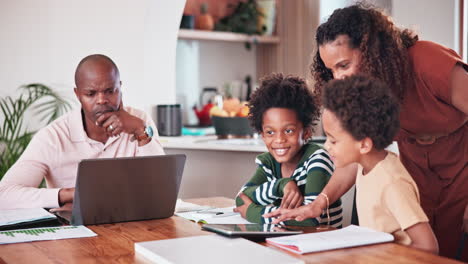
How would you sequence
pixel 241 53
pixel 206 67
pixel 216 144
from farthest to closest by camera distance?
pixel 241 53 → pixel 206 67 → pixel 216 144

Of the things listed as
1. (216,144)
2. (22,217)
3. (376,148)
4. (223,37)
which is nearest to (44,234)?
(22,217)

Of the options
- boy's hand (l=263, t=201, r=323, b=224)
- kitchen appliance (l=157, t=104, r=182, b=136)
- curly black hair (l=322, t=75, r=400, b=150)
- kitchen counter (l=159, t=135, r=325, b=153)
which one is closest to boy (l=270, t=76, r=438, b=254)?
curly black hair (l=322, t=75, r=400, b=150)

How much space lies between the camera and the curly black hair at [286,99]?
2.08 meters

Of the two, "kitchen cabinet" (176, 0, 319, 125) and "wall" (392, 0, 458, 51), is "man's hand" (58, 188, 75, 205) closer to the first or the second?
"wall" (392, 0, 458, 51)

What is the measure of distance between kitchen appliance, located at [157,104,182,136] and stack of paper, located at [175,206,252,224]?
225 cm

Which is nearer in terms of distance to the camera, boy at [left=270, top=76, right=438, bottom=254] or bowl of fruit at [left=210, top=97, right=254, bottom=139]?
boy at [left=270, top=76, right=438, bottom=254]

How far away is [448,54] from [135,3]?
2.65 m

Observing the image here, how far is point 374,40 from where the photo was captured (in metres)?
1.87

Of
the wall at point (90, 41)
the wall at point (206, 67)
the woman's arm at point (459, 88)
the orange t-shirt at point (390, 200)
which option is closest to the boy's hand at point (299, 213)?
the orange t-shirt at point (390, 200)

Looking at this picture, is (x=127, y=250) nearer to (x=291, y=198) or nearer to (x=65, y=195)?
(x=291, y=198)

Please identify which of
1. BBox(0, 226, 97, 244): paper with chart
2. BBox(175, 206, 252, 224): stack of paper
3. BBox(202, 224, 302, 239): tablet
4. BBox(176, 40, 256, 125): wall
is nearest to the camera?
BBox(202, 224, 302, 239): tablet

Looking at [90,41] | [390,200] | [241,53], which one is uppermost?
[90,41]

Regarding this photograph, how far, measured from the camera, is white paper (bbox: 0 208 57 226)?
1902 mm

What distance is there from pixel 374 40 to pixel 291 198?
0.53 meters
